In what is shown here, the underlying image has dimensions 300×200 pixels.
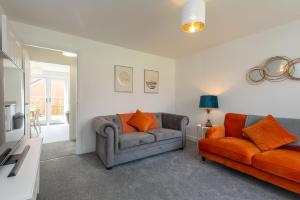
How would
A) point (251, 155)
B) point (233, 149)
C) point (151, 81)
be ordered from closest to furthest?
point (251, 155)
point (233, 149)
point (151, 81)

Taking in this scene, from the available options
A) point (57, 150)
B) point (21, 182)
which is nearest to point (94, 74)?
point (57, 150)

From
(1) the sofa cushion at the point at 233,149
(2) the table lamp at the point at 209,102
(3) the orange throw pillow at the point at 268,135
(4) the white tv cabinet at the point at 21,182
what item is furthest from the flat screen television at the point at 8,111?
(2) the table lamp at the point at 209,102

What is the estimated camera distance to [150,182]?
7.00ft

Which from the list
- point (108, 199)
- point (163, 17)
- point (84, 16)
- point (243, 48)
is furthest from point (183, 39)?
point (108, 199)

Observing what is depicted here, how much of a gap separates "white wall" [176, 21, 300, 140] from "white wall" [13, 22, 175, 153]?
1230mm

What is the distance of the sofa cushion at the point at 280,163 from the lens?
1721 mm

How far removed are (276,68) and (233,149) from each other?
168cm

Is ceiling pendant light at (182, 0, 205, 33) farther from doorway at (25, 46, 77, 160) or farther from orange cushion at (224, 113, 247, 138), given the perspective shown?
doorway at (25, 46, 77, 160)

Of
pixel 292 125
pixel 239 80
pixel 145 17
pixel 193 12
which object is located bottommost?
pixel 292 125

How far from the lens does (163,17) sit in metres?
2.33

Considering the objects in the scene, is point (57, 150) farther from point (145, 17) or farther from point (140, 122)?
point (145, 17)

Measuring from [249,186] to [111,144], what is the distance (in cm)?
207

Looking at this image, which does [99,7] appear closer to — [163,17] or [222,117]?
[163,17]

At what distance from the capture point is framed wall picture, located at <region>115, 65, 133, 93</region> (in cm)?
363
